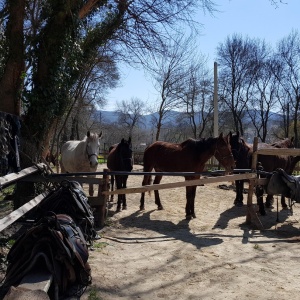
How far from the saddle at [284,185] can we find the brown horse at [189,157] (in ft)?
3.01

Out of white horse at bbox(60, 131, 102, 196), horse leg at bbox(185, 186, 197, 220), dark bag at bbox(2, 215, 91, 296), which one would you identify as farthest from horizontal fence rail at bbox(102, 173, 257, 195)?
dark bag at bbox(2, 215, 91, 296)

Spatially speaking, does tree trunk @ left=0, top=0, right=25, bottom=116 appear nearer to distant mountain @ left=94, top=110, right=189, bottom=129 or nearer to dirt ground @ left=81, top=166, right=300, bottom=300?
dirt ground @ left=81, top=166, right=300, bottom=300

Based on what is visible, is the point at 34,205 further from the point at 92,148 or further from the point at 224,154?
the point at 224,154

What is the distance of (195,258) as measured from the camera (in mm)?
4859

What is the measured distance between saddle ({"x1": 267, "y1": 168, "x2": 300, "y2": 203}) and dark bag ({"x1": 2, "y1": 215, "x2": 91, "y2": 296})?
15.4ft

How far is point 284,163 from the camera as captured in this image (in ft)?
31.7

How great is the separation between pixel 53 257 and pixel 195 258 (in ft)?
7.84

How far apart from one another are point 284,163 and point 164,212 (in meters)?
3.81

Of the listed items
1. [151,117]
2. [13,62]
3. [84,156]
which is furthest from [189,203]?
[151,117]

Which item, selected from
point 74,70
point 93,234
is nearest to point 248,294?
point 93,234

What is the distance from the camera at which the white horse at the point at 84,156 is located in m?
8.75

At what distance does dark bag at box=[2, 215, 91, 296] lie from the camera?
309cm

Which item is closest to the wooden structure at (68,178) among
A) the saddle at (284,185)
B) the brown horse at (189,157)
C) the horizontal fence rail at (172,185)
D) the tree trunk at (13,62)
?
the horizontal fence rail at (172,185)

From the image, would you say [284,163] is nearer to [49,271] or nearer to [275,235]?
[275,235]
